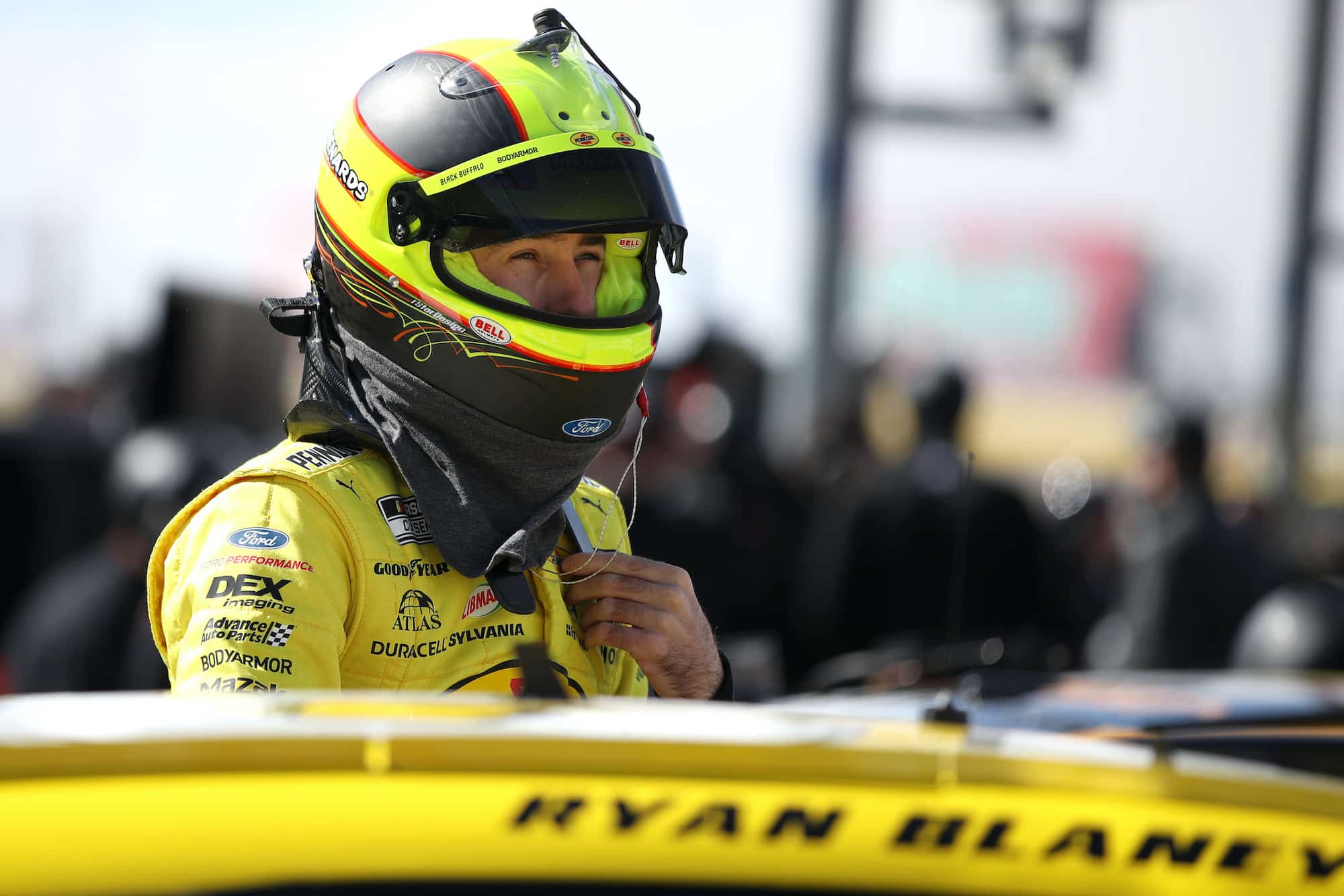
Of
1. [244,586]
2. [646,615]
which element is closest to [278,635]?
[244,586]

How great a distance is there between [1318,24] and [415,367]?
36.1 feet

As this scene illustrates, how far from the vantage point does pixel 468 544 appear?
72.8 inches

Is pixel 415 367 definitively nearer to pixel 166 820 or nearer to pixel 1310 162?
pixel 166 820

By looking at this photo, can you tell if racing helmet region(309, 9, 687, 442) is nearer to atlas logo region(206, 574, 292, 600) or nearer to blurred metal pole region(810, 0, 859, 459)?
atlas logo region(206, 574, 292, 600)

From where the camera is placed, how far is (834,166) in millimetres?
7898

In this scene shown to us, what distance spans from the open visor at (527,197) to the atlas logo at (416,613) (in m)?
0.45

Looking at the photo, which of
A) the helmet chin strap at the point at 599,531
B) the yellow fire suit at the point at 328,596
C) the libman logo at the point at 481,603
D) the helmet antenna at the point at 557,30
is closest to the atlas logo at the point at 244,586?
the yellow fire suit at the point at 328,596

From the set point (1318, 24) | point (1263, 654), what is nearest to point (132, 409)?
point (1263, 654)

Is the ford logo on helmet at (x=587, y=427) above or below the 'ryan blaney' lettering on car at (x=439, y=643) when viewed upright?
above

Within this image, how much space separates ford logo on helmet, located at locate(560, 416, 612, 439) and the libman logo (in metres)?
0.23

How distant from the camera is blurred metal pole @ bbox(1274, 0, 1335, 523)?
36.5 ft

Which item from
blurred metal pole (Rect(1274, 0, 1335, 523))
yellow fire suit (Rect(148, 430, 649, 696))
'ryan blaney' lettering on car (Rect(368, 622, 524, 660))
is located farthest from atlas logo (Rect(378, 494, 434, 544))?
blurred metal pole (Rect(1274, 0, 1335, 523))

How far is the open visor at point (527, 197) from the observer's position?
74.6 inches

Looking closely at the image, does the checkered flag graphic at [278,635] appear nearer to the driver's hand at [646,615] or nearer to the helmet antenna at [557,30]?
the driver's hand at [646,615]
